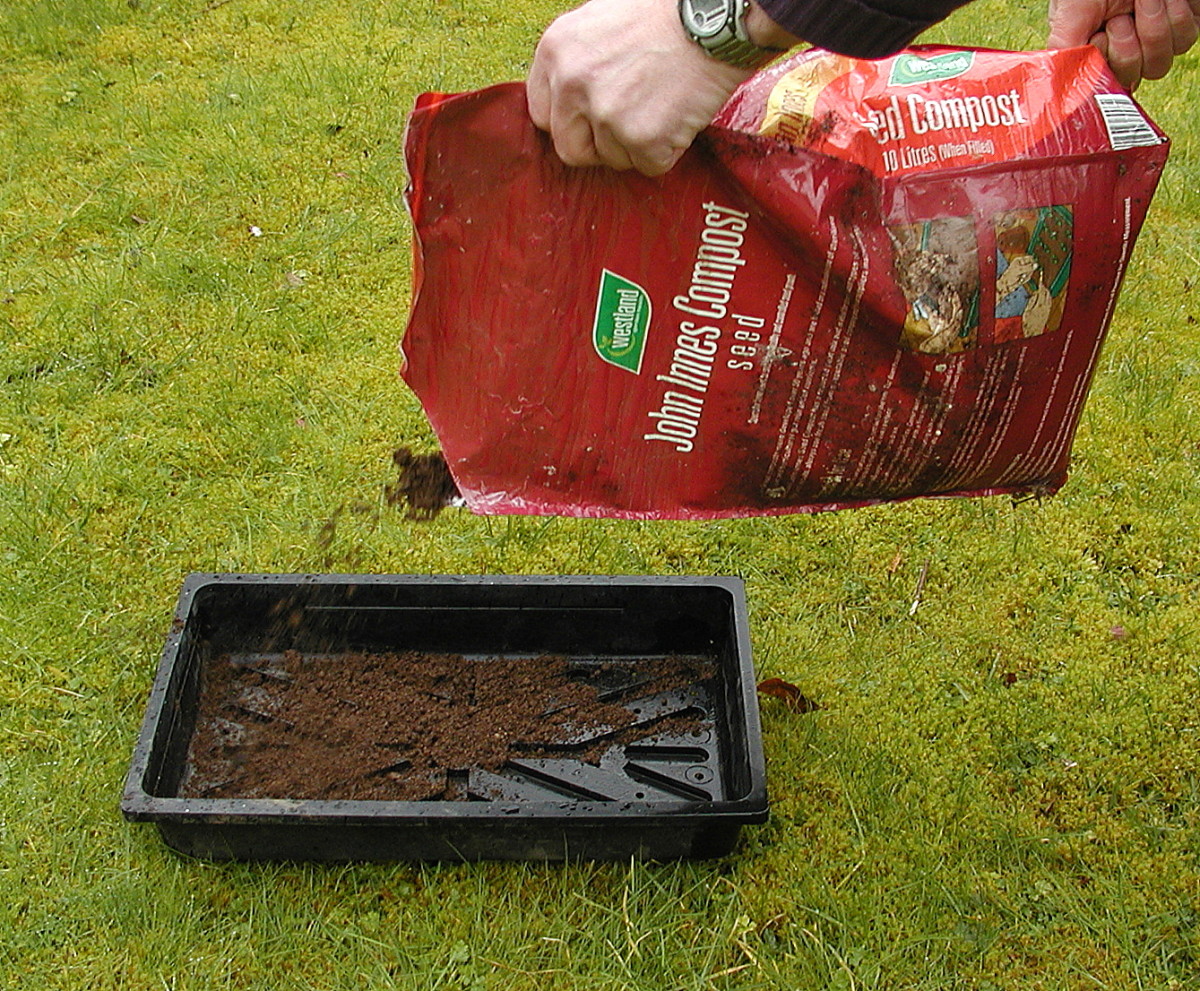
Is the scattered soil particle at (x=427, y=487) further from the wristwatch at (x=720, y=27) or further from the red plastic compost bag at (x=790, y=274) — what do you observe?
the wristwatch at (x=720, y=27)

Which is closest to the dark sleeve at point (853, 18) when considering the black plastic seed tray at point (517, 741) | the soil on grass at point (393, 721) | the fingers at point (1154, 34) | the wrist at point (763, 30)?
the wrist at point (763, 30)

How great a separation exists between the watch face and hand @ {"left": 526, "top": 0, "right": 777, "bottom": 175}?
0.01 metres

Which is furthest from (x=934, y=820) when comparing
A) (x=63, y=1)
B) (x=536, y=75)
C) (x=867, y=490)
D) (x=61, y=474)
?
(x=63, y=1)

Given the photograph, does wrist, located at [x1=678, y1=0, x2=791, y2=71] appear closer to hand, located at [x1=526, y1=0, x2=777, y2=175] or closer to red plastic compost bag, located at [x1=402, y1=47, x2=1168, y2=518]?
hand, located at [x1=526, y1=0, x2=777, y2=175]

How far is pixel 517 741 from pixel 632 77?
1.38m

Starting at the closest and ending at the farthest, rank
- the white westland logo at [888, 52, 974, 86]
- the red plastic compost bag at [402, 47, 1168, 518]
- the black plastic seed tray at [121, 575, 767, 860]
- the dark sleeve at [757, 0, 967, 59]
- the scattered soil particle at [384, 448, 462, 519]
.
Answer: the dark sleeve at [757, 0, 967, 59], the red plastic compost bag at [402, 47, 1168, 518], the white westland logo at [888, 52, 974, 86], the black plastic seed tray at [121, 575, 767, 860], the scattered soil particle at [384, 448, 462, 519]

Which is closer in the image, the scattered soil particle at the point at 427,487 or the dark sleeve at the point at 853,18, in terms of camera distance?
the dark sleeve at the point at 853,18

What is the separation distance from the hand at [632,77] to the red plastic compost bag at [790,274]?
0.24 metres

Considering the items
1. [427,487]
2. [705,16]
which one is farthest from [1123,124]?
[427,487]

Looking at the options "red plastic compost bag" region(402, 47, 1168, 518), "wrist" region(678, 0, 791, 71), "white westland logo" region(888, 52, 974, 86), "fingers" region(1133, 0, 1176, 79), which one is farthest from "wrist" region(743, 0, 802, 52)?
"fingers" region(1133, 0, 1176, 79)

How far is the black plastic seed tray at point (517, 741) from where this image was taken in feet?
6.41

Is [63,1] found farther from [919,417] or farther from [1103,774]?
[1103,774]

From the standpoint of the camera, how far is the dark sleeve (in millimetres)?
1216

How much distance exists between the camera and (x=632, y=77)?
1267mm
